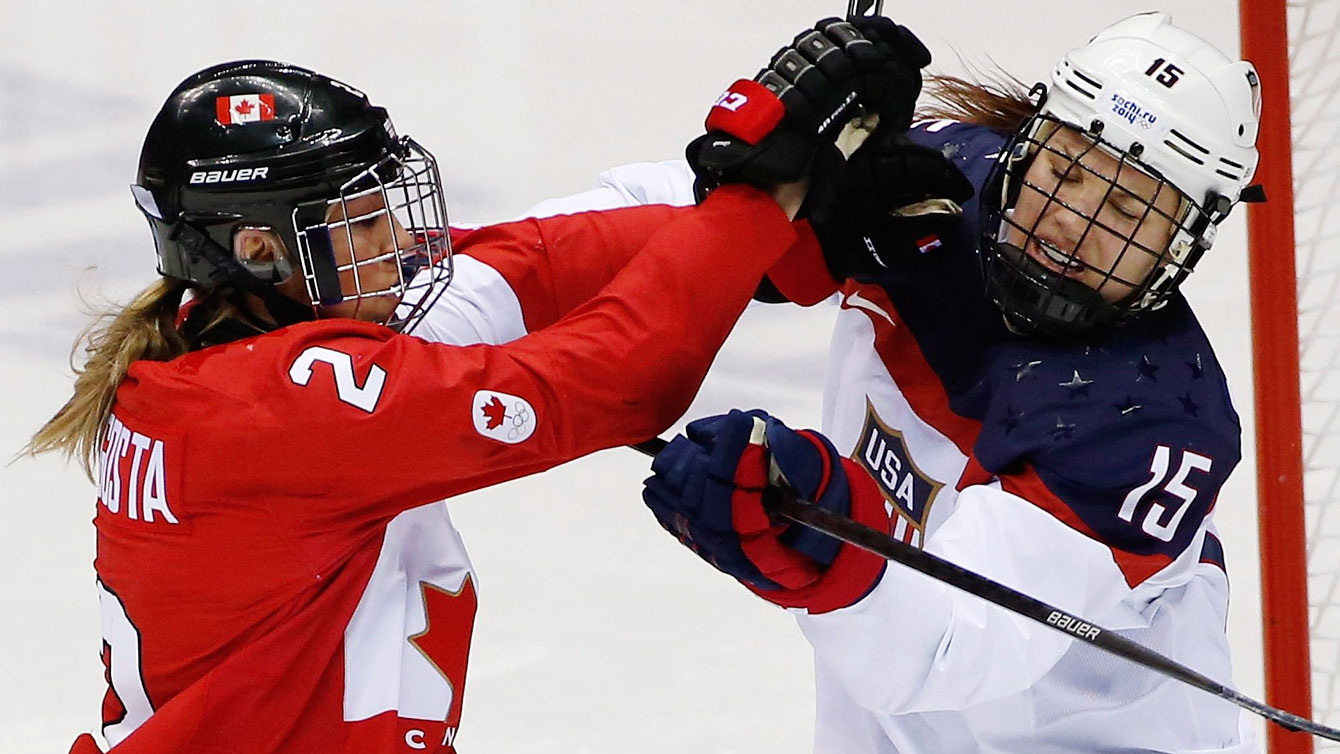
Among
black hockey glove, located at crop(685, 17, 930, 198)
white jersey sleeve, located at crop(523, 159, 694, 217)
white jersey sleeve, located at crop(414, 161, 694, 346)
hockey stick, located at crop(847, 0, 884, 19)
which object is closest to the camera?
black hockey glove, located at crop(685, 17, 930, 198)

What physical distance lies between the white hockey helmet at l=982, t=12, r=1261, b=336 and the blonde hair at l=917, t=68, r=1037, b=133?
0.35 m

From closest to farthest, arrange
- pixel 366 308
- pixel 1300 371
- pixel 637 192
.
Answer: pixel 366 308, pixel 637 192, pixel 1300 371

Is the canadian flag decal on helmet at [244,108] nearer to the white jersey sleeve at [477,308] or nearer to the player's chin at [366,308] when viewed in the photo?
the player's chin at [366,308]

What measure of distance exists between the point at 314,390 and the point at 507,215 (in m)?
2.23

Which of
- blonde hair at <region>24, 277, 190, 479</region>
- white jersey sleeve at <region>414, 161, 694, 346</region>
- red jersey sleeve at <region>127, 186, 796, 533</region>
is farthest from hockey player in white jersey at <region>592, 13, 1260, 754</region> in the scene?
blonde hair at <region>24, 277, 190, 479</region>

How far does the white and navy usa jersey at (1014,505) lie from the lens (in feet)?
6.00

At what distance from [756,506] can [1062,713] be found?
27.8 inches

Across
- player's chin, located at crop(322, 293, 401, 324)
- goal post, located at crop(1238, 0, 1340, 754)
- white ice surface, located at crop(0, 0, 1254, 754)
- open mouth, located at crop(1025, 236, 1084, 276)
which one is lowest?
white ice surface, located at crop(0, 0, 1254, 754)

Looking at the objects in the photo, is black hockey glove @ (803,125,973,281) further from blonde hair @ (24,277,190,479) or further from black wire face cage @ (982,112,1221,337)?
blonde hair @ (24,277,190,479)

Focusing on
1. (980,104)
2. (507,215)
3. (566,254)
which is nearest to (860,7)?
(980,104)

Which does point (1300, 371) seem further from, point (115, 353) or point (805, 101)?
point (115, 353)

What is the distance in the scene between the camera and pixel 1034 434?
6.28 feet

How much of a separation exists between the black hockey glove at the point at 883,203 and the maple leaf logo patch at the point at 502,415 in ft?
1.33

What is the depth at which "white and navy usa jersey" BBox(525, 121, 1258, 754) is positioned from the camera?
183 cm
